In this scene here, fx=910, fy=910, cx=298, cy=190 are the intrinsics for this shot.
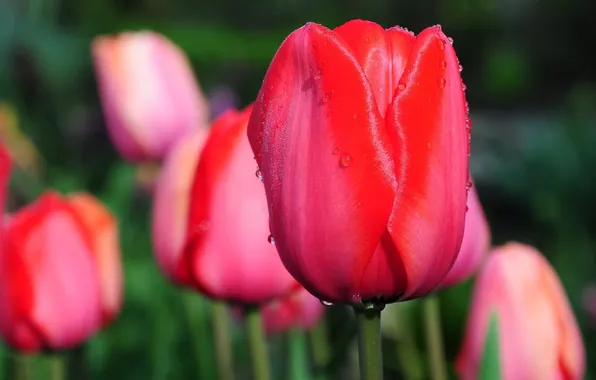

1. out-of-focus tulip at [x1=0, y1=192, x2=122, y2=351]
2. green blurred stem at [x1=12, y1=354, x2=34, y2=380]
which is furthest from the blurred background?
out-of-focus tulip at [x1=0, y1=192, x2=122, y2=351]

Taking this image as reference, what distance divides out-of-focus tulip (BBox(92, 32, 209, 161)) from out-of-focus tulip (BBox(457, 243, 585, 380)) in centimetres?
→ 68

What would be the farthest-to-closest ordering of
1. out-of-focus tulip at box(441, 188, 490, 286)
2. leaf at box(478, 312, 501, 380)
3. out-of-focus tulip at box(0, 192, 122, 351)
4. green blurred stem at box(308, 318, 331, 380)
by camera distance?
1. green blurred stem at box(308, 318, 331, 380)
2. out-of-focus tulip at box(0, 192, 122, 351)
3. out-of-focus tulip at box(441, 188, 490, 286)
4. leaf at box(478, 312, 501, 380)

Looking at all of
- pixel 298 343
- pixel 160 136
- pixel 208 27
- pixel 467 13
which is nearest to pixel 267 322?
pixel 298 343

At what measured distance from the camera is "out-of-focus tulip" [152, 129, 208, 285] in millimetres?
770

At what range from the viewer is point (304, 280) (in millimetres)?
445

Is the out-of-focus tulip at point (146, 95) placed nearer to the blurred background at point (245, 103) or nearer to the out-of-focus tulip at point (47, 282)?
the blurred background at point (245, 103)

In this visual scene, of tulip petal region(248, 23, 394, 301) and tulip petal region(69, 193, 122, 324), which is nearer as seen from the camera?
tulip petal region(248, 23, 394, 301)

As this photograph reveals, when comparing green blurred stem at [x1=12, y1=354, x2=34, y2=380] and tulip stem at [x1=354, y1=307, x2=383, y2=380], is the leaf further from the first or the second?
green blurred stem at [x1=12, y1=354, x2=34, y2=380]

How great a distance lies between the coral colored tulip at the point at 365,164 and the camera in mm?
433

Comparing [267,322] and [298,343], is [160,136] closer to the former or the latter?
[267,322]

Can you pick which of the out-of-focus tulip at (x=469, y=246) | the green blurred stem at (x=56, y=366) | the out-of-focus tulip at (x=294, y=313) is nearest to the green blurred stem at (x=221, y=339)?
the out-of-focus tulip at (x=294, y=313)

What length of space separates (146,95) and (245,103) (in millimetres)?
3602

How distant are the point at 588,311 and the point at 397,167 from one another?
4.36 ft

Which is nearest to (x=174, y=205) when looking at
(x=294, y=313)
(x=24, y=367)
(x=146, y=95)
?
(x=294, y=313)
